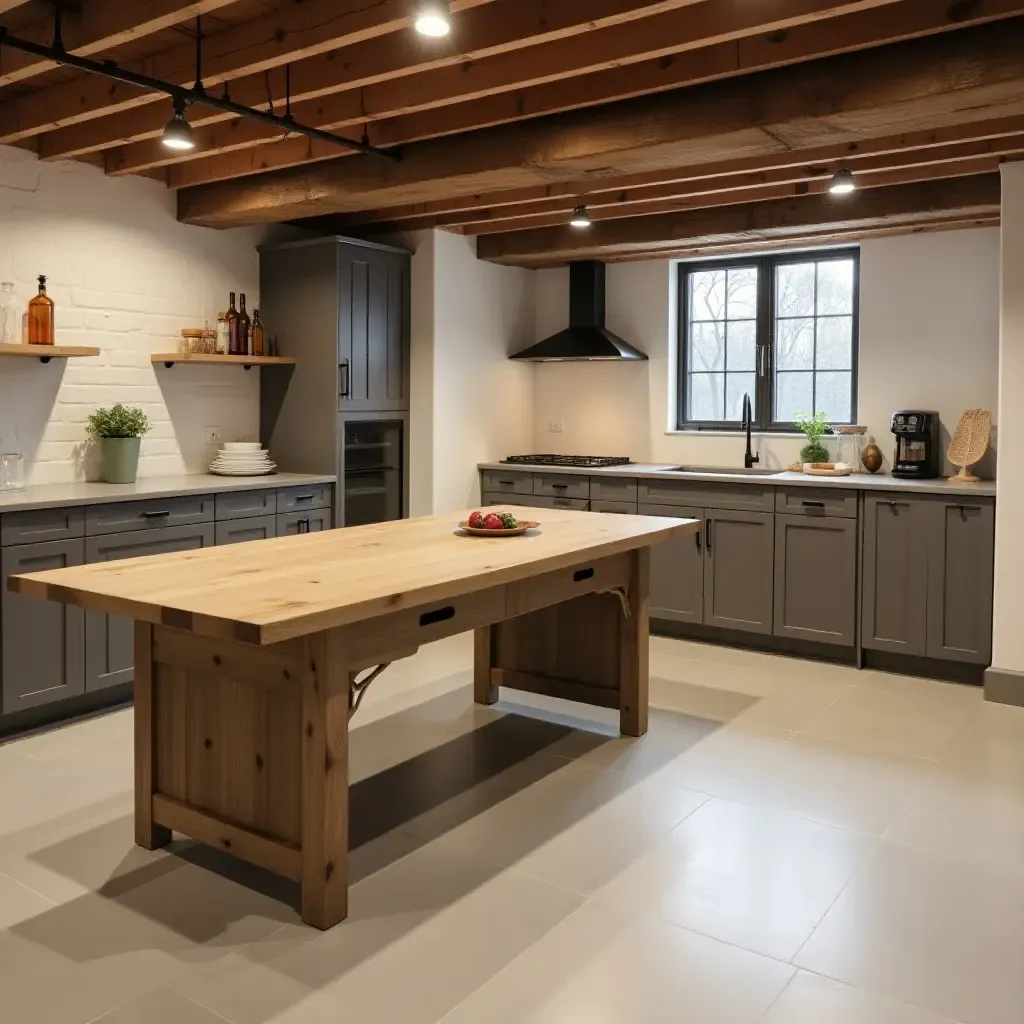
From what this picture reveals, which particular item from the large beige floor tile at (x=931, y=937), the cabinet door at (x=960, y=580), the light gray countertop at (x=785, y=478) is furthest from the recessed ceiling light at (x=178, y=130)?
the cabinet door at (x=960, y=580)

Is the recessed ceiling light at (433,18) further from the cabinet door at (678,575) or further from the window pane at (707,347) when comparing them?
the window pane at (707,347)

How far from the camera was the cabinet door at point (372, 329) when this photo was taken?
5.44 metres

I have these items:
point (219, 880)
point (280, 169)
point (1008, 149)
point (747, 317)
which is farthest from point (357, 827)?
point (747, 317)

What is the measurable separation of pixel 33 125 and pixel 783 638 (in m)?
4.20

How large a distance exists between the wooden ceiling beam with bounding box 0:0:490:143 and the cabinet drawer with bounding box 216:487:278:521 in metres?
1.72

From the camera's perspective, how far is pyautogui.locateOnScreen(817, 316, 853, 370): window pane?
5.75 metres

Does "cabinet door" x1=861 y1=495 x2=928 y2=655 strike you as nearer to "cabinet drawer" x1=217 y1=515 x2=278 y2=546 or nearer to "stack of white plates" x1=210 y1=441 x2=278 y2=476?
"cabinet drawer" x1=217 y1=515 x2=278 y2=546

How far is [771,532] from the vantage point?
5.25 m

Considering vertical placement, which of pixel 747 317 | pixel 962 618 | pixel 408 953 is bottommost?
pixel 408 953

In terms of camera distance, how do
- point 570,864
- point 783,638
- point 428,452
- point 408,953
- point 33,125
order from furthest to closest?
point 428,452, point 783,638, point 33,125, point 570,864, point 408,953

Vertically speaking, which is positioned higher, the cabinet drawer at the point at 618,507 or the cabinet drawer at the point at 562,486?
the cabinet drawer at the point at 562,486

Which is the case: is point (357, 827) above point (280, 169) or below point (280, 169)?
below

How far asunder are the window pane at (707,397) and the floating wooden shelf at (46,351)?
11.6ft

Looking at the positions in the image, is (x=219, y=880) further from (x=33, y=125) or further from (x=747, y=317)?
(x=747, y=317)
